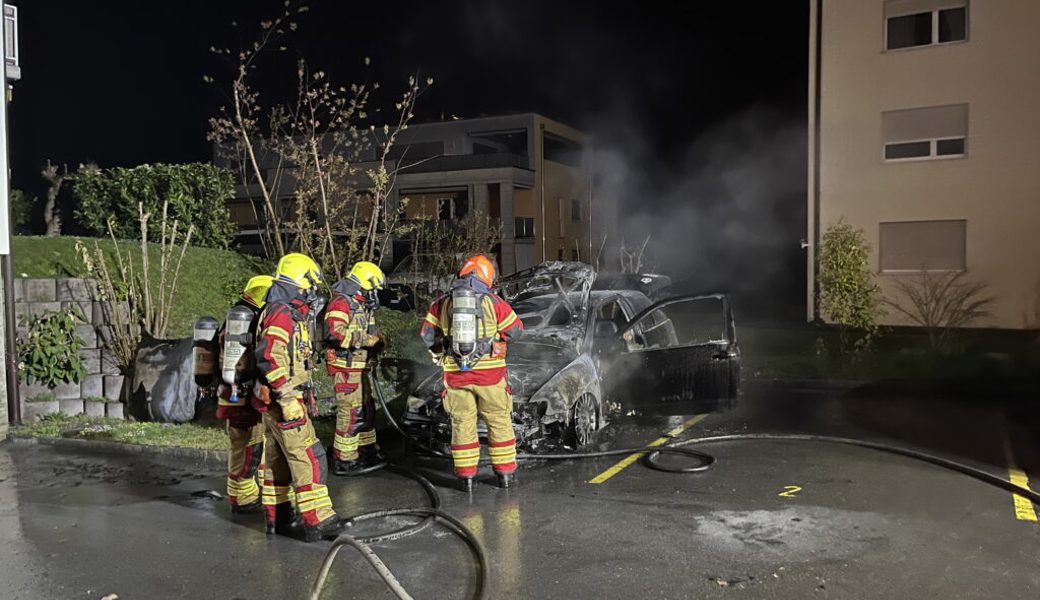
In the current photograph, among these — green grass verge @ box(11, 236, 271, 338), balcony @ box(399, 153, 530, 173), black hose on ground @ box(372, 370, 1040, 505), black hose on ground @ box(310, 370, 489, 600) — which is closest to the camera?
black hose on ground @ box(310, 370, 489, 600)

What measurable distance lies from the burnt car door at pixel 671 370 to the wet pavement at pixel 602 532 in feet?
2.56

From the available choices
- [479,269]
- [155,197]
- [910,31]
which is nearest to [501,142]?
[910,31]

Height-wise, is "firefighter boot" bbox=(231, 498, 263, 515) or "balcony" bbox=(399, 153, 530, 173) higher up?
"balcony" bbox=(399, 153, 530, 173)

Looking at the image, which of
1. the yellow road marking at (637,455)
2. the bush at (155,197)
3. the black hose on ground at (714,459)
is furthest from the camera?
the bush at (155,197)

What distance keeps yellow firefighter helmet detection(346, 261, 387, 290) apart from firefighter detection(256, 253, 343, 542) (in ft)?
4.29

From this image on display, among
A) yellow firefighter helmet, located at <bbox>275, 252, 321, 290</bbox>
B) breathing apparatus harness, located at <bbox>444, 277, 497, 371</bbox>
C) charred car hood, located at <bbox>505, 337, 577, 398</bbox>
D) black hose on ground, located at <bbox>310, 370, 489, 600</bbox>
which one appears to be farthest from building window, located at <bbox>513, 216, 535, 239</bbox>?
yellow firefighter helmet, located at <bbox>275, 252, 321, 290</bbox>

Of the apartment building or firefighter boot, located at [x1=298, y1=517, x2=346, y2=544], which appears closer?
firefighter boot, located at [x1=298, y1=517, x2=346, y2=544]

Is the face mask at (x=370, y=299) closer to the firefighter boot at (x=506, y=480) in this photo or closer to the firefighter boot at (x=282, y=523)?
the firefighter boot at (x=506, y=480)

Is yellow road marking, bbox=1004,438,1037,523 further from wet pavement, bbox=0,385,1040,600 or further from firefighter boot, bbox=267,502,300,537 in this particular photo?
firefighter boot, bbox=267,502,300,537

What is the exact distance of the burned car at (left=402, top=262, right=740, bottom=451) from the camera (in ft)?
23.6

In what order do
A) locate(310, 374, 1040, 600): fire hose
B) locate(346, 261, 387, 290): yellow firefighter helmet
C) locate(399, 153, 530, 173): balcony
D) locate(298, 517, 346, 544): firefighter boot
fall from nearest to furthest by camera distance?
locate(310, 374, 1040, 600): fire hose, locate(298, 517, 346, 544): firefighter boot, locate(346, 261, 387, 290): yellow firefighter helmet, locate(399, 153, 530, 173): balcony

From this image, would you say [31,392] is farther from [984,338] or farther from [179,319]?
[984,338]

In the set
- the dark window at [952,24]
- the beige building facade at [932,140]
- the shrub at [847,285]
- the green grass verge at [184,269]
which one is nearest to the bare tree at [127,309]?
the green grass verge at [184,269]

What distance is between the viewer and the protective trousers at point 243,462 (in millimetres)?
5812
